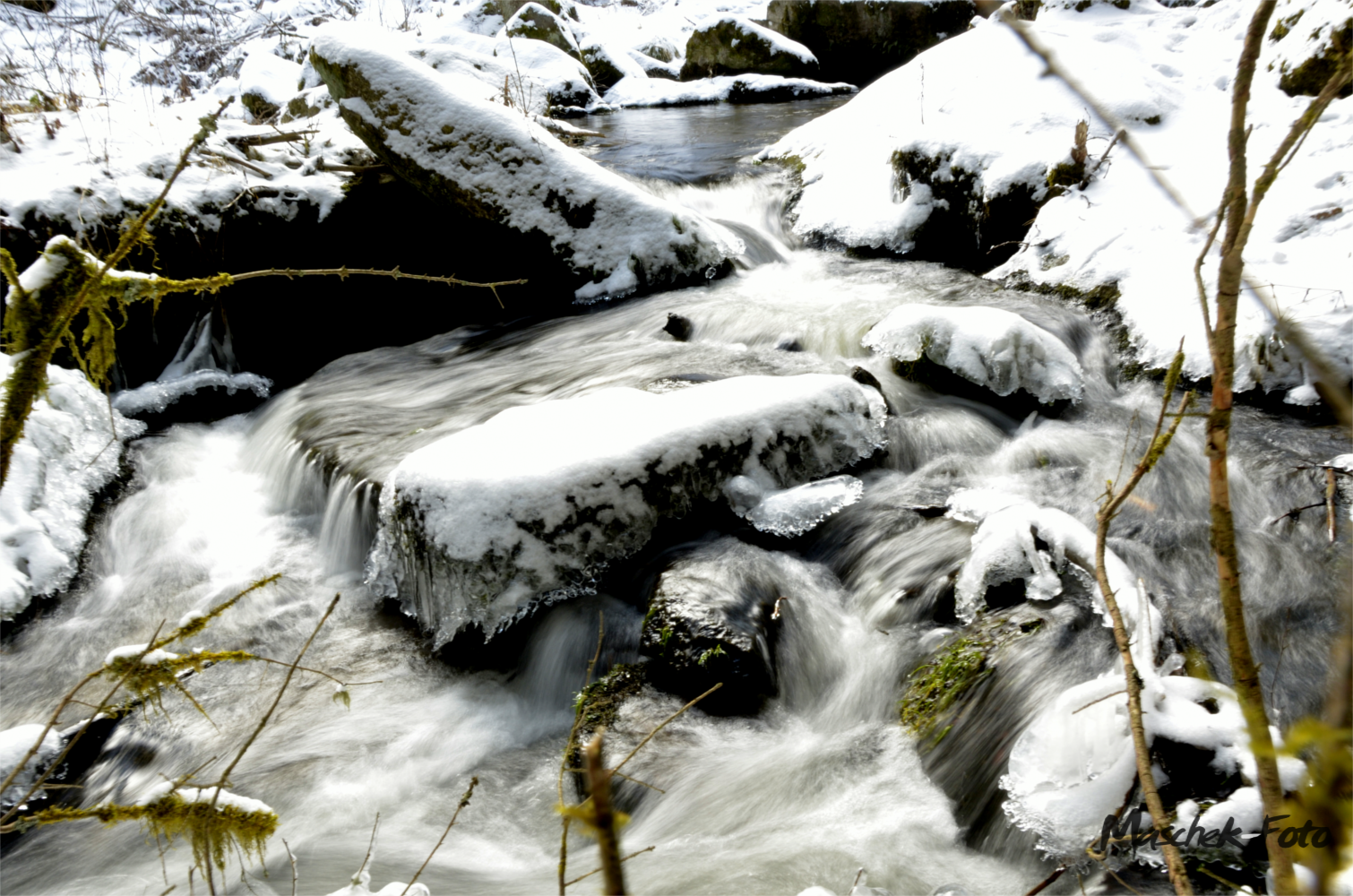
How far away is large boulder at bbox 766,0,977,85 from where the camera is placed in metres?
17.6

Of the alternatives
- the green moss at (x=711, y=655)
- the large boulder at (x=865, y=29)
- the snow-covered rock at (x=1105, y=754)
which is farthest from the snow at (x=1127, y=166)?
the large boulder at (x=865, y=29)

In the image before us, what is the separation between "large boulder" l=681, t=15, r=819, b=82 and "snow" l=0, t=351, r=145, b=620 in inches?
647

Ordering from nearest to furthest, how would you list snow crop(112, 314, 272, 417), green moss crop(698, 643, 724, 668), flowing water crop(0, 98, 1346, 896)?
flowing water crop(0, 98, 1346, 896) → green moss crop(698, 643, 724, 668) → snow crop(112, 314, 272, 417)

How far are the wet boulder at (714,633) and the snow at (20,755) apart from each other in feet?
7.09

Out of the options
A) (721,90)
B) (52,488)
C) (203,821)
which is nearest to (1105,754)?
(203,821)

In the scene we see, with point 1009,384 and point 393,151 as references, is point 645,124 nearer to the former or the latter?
point 393,151

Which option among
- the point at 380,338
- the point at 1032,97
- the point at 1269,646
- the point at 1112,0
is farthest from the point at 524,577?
the point at 1112,0

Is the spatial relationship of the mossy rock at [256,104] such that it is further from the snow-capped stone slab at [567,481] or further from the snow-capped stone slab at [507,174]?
the snow-capped stone slab at [567,481]

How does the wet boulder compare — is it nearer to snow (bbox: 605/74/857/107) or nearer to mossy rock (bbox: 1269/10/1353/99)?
mossy rock (bbox: 1269/10/1353/99)

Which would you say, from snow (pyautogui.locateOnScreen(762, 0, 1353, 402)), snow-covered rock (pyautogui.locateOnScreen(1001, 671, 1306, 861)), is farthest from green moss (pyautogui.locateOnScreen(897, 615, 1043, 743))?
snow (pyautogui.locateOnScreen(762, 0, 1353, 402))

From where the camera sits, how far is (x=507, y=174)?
6836 millimetres

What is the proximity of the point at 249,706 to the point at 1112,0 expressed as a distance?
1074 centimetres

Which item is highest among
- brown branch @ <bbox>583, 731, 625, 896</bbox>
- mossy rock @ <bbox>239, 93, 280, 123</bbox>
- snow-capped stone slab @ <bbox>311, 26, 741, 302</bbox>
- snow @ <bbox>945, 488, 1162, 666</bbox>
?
mossy rock @ <bbox>239, 93, 280, 123</bbox>

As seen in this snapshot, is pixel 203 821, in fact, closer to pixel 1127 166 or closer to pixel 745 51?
pixel 1127 166
